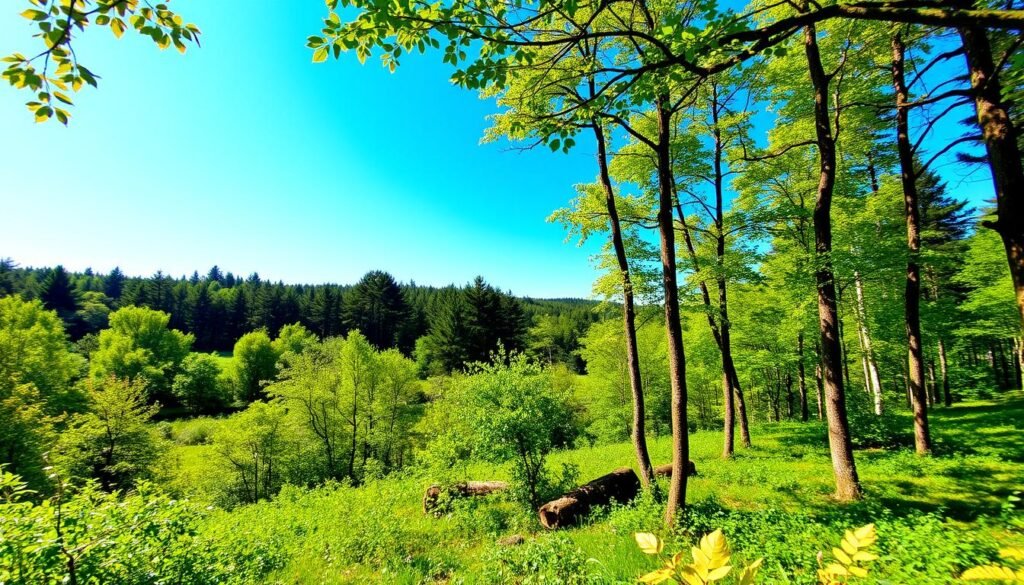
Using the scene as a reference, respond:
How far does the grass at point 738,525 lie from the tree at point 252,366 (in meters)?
46.1

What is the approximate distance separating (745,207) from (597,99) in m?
12.1

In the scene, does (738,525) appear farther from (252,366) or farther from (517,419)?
(252,366)

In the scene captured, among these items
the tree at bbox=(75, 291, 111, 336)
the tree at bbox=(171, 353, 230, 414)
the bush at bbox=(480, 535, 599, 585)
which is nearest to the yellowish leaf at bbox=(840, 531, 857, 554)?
the bush at bbox=(480, 535, 599, 585)

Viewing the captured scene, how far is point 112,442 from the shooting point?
20.0 metres

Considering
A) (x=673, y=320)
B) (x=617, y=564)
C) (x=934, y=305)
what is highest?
(x=934, y=305)

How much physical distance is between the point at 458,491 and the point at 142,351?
57961 mm

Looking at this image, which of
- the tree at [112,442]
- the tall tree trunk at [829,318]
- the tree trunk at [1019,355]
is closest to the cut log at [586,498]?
the tall tree trunk at [829,318]

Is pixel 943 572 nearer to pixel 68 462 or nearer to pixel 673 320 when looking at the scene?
pixel 673 320

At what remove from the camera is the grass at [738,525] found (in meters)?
4.98

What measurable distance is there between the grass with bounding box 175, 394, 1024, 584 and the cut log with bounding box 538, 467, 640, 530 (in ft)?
2.20

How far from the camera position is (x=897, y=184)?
13688 millimetres

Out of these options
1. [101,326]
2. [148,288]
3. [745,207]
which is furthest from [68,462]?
[148,288]

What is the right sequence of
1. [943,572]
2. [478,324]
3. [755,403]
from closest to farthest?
[943,572], [755,403], [478,324]

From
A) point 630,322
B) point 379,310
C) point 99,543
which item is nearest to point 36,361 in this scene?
point 99,543
